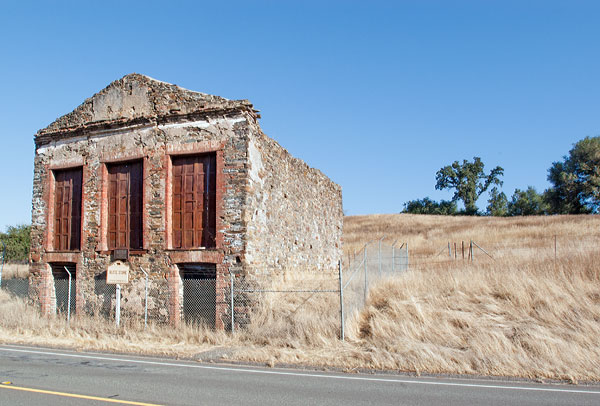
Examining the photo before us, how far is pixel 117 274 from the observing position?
1540cm

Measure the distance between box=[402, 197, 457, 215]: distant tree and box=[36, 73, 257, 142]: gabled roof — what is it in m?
62.1

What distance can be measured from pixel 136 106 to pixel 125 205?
3420 mm

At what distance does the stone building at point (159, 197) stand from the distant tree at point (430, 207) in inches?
2295

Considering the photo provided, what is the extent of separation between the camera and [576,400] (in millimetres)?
7180

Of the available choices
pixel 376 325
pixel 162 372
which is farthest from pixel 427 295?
pixel 162 372

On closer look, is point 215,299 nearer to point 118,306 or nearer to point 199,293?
point 199,293

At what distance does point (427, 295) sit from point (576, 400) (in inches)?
275

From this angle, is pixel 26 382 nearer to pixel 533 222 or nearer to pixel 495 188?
pixel 533 222

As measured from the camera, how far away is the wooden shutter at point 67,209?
57.0 ft

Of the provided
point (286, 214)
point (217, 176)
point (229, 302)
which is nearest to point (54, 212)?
point (217, 176)

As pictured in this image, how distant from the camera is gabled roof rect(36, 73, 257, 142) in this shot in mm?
15500

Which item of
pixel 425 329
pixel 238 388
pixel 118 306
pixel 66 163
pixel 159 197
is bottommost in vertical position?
pixel 238 388

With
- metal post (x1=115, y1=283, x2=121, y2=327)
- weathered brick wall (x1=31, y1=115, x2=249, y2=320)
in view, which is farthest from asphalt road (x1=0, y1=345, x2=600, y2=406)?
weathered brick wall (x1=31, y1=115, x2=249, y2=320)

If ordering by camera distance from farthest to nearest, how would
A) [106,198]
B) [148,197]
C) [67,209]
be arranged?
[67,209]
[106,198]
[148,197]
